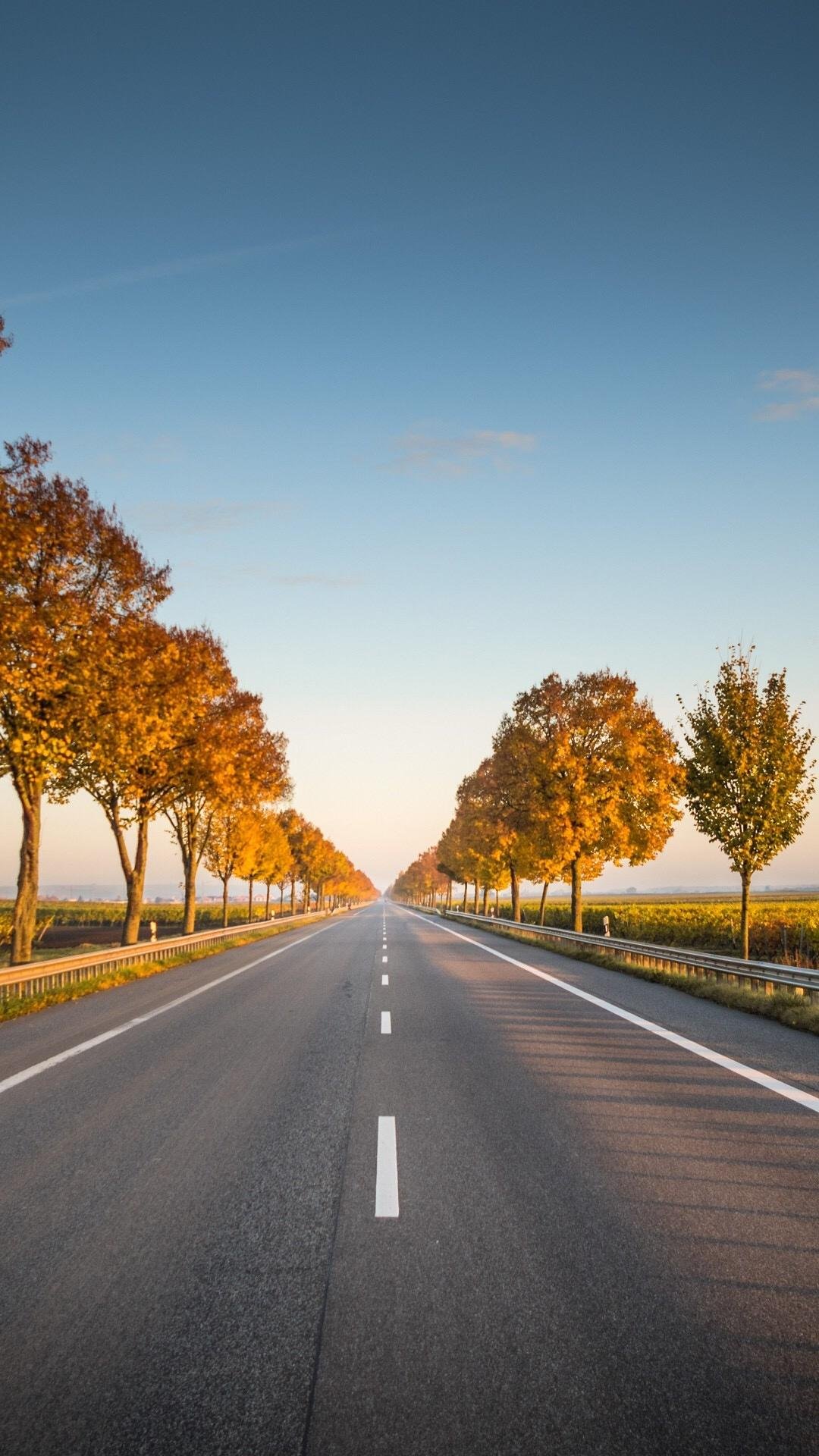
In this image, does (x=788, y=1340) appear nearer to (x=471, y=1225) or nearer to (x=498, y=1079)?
(x=471, y=1225)

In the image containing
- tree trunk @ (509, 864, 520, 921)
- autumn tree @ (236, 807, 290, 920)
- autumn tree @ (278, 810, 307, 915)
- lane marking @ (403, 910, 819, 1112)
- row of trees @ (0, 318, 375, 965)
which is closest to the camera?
lane marking @ (403, 910, 819, 1112)

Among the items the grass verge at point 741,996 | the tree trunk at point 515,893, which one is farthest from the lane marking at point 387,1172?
the tree trunk at point 515,893

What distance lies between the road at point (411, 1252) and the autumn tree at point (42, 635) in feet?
28.9

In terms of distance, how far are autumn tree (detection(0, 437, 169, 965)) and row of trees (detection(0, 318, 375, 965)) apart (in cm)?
3

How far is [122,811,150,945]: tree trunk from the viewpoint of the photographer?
23.4 m

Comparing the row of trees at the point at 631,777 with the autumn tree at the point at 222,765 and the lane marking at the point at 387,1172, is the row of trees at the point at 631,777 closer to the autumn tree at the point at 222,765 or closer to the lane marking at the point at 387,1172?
the autumn tree at the point at 222,765

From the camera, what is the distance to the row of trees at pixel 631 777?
2180 centimetres

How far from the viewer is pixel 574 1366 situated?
2.87 meters

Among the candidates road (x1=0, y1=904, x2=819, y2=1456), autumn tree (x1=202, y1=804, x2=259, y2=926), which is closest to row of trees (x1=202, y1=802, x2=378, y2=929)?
autumn tree (x1=202, y1=804, x2=259, y2=926)

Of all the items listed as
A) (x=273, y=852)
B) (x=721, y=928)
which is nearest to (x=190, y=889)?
(x=273, y=852)

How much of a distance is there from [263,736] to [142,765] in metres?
8.67

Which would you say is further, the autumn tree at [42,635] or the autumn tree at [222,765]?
the autumn tree at [222,765]

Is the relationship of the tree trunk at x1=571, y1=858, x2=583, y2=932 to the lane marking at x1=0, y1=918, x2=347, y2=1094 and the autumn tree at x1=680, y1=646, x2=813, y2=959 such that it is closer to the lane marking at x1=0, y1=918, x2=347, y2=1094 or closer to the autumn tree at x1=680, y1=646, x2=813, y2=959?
the autumn tree at x1=680, y1=646, x2=813, y2=959

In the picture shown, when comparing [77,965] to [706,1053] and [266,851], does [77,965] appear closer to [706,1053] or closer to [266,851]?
[706,1053]
